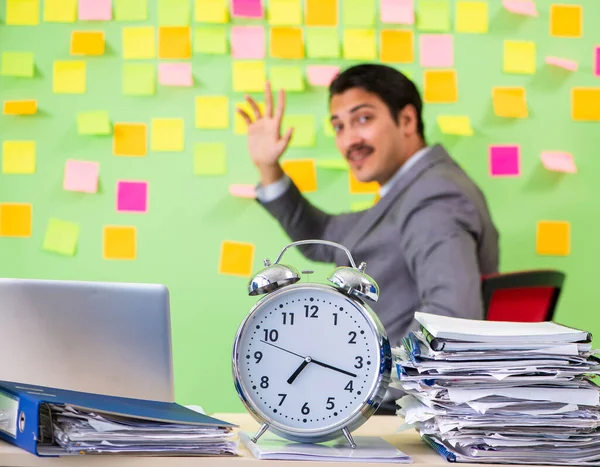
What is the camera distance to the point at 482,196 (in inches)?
122

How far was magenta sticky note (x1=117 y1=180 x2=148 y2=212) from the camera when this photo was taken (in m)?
3.12

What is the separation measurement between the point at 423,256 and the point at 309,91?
2.56ft

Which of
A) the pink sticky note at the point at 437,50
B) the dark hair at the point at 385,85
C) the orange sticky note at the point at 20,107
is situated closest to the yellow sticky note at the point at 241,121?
the dark hair at the point at 385,85

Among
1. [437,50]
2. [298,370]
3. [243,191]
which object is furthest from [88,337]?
[437,50]

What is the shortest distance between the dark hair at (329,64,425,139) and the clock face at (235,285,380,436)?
1984mm

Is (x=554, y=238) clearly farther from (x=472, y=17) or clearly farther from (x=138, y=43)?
(x=138, y=43)

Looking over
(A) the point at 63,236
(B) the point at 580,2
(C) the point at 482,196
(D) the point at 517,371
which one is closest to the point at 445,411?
(D) the point at 517,371

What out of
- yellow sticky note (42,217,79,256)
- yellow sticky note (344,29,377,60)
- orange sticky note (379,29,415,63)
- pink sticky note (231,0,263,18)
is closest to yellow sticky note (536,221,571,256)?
orange sticky note (379,29,415,63)

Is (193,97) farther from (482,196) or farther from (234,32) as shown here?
(482,196)

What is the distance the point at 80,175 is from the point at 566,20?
1.95 m

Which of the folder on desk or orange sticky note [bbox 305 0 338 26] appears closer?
the folder on desk

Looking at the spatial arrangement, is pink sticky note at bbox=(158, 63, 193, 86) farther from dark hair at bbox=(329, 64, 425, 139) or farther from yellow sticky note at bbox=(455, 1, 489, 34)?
yellow sticky note at bbox=(455, 1, 489, 34)

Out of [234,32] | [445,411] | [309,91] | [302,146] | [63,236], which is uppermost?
[234,32]

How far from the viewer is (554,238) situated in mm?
3135
